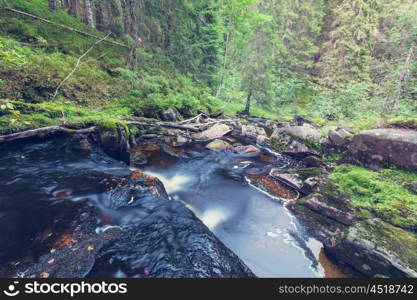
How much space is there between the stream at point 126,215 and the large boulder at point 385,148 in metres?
3.68

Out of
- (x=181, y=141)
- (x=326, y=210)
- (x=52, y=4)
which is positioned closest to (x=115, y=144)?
(x=181, y=141)

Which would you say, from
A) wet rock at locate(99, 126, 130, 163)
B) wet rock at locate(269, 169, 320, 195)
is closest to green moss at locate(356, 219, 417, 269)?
wet rock at locate(269, 169, 320, 195)

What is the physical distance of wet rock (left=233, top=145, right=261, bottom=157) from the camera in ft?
35.6

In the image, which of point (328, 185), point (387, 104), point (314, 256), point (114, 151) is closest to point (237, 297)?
point (314, 256)

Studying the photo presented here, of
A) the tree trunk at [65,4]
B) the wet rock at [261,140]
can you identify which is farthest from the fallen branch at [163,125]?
the tree trunk at [65,4]

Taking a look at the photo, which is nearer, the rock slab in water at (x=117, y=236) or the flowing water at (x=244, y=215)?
the rock slab in water at (x=117, y=236)

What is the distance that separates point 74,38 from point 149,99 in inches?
233

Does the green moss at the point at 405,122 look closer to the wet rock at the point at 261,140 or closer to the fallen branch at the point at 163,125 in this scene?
the wet rock at the point at 261,140

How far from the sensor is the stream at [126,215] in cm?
349

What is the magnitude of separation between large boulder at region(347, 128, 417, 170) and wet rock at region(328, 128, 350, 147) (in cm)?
73

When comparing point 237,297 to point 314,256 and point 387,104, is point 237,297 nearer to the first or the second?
point 314,256

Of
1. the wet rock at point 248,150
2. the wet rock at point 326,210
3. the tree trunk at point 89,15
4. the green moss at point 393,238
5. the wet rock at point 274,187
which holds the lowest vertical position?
A: the wet rock at point 274,187

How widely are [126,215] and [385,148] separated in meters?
8.36

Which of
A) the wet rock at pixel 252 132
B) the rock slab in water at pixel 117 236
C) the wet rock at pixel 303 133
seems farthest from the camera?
the wet rock at pixel 252 132
